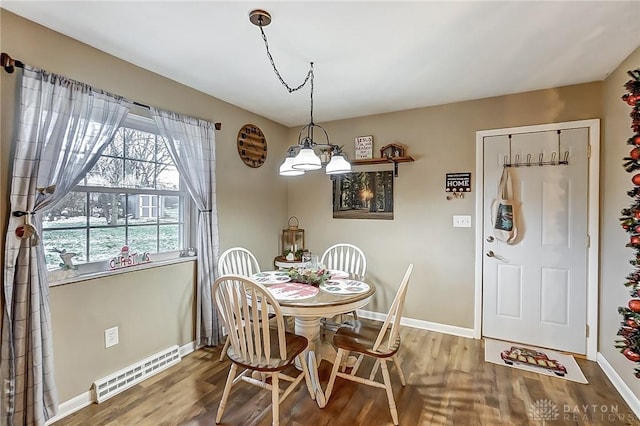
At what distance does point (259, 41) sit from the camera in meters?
2.03

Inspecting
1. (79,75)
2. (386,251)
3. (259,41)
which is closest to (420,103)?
(386,251)

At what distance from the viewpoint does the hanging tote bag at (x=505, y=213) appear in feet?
9.50

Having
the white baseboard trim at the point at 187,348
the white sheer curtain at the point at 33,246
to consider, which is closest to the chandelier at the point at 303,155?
the white sheer curtain at the point at 33,246

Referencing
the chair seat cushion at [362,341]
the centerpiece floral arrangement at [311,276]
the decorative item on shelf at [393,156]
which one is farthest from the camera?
the decorative item on shelf at [393,156]

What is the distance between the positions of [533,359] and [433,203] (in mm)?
1652

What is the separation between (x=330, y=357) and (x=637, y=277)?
2103mm

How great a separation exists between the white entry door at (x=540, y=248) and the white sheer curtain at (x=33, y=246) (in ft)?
11.5

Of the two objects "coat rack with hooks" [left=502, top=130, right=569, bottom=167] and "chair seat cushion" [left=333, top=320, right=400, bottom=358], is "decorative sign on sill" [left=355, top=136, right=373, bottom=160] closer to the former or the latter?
"coat rack with hooks" [left=502, top=130, right=569, bottom=167]

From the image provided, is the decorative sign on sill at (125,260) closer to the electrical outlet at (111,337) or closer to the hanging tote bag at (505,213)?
the electrical outlet at (111,337)

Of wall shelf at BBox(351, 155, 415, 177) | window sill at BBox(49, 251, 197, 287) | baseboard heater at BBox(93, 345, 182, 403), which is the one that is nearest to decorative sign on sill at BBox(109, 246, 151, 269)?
window sill at BBox(49, 251, 197, 287)

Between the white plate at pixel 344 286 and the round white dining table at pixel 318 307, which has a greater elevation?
the white plate at pixel 344 286

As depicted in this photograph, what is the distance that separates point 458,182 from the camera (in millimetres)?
3150

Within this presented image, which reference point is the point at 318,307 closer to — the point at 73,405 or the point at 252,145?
the point at 73,405

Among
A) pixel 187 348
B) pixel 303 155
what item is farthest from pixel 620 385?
pixel 187 348
